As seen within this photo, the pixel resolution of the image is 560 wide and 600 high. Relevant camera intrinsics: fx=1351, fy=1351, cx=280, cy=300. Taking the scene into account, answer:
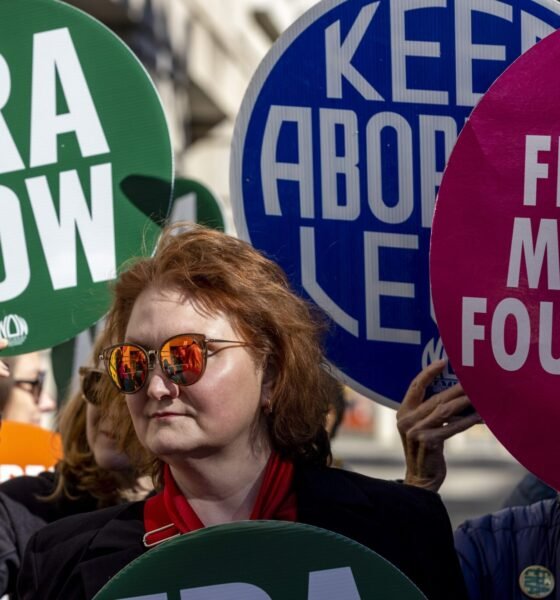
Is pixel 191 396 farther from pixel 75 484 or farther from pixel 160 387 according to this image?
pixel 75 484

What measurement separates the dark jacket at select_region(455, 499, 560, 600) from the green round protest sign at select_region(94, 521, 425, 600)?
0.61 m

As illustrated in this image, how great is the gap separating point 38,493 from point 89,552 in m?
1.01

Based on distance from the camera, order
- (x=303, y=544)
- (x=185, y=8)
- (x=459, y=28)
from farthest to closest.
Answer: (x=185, y=8) < (x=459, y=28) < (x=303, y=544)

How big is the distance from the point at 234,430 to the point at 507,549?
639 millimetres

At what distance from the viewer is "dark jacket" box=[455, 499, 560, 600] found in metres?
2.51

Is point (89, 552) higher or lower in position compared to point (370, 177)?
lower

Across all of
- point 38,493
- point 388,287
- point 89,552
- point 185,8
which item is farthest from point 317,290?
point 185,8

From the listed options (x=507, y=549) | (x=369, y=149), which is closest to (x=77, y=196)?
(x=369, y=149)

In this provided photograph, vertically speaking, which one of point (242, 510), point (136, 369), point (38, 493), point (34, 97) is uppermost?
point (34, 97)

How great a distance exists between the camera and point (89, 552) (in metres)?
2.28

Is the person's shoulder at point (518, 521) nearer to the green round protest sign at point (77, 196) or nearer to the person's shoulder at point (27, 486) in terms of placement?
the green round protest sign at point (77, 196)

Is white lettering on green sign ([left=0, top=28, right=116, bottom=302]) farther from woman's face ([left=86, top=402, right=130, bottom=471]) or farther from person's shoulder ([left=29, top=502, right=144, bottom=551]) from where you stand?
person's shoulder ([left=29, top=502, right=144, bottom=551])

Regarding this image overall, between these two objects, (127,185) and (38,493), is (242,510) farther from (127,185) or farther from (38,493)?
(38,493)

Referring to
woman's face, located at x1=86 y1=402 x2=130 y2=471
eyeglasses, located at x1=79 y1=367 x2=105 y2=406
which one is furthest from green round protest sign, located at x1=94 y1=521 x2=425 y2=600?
woman's face, located at x1=86 y1=402 x2=130 y2=471
